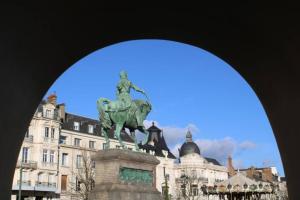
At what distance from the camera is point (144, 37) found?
563 centimetres

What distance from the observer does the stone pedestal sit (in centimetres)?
2241

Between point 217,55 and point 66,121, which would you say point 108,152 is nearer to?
point 217,55

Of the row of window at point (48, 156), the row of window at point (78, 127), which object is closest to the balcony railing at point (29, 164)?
the row of window at point (48, 156)

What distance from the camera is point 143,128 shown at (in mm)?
27031

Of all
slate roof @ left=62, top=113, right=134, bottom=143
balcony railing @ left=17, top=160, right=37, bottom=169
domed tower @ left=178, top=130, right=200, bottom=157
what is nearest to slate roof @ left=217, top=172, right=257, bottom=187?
balcony railing @ left=17, top=160, right=37, bottom=169

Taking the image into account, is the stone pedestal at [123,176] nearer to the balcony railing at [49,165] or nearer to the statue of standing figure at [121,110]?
the statue of standing figure at [121,110]

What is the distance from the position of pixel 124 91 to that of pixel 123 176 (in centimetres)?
579

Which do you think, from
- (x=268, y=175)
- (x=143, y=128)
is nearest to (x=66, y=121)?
(x=143, y=128)

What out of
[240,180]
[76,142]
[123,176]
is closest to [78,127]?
[76,142]

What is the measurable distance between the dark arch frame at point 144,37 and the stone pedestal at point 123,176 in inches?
693

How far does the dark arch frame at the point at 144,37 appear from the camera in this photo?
179 inches

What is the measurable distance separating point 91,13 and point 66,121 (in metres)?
72.3

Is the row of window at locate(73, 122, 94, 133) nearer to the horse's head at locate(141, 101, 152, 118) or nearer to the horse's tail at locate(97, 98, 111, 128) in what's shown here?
the horse's head at locate(141, 101, 152, 118)

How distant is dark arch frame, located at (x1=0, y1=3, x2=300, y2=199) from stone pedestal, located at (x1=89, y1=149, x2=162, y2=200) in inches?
693
